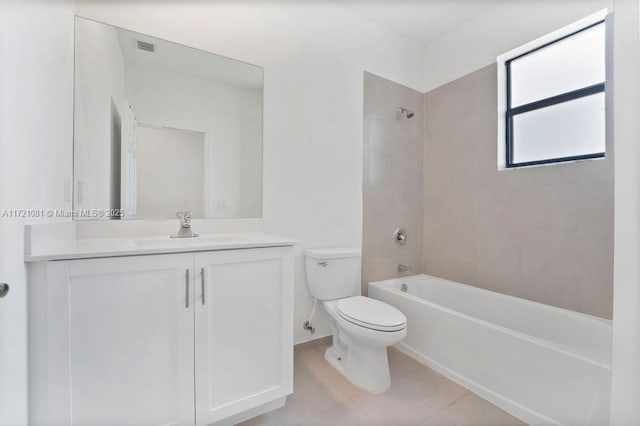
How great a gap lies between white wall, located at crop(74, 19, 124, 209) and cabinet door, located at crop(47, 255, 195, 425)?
60 centimetres

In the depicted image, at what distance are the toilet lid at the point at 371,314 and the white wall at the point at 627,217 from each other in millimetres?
871

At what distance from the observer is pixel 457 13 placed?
219 centimetres

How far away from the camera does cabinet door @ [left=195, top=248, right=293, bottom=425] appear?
115 centimetres

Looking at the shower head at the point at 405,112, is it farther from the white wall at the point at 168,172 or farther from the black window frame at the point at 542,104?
the white wall at the point at 168,172

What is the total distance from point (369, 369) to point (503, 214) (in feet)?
4.91

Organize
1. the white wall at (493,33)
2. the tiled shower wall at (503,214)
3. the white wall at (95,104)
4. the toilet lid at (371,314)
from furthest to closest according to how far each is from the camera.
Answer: the white wall at (493,33) < the tiled shower wall at (503,214) < the toilet lid at (371,314) < the white wall at (95,104)

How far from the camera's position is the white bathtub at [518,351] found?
1.19 metres

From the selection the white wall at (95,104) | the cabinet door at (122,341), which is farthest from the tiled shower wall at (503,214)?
the white wall at (95,104)

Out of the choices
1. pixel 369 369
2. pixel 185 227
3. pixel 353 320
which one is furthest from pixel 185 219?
pixel 369 369

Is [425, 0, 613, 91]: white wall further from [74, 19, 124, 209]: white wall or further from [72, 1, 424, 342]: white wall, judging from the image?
[74, 19, 124, 209]: white wall

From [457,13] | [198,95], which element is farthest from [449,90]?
[198,95]

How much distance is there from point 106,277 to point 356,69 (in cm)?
213

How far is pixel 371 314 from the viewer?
1591 mm

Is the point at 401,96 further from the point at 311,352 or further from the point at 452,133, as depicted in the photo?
the point at 311,352
